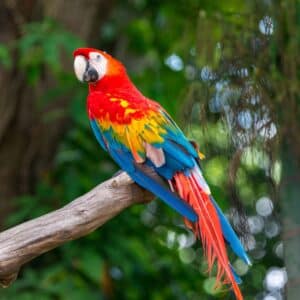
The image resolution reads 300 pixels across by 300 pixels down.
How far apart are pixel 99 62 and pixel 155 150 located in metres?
0.31

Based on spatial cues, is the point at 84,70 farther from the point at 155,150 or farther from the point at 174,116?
the point at 174,116

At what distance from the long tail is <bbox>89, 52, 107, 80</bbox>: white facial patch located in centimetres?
37

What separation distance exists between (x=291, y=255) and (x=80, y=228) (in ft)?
1.74

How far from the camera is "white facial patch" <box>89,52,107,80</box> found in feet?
6.84

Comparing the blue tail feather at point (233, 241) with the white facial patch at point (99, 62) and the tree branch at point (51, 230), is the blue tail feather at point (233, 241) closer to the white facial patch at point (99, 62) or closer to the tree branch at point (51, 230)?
the tree branch at point (51, 230)

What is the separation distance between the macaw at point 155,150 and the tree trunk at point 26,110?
947mm

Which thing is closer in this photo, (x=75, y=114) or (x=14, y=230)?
(x=14, y=230)

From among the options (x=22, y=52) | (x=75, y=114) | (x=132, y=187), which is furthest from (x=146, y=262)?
(x=132, y=187)

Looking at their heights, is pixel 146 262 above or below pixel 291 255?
below

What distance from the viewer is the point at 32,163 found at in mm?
3121

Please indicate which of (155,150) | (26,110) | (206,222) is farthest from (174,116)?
(206,222)

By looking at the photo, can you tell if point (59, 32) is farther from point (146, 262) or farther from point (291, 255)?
point (291, 255)

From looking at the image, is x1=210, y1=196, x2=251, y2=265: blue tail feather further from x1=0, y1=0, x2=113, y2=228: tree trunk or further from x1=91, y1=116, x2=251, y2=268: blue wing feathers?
x1=0, y1=0, x2=113, y2=228: tree trunk

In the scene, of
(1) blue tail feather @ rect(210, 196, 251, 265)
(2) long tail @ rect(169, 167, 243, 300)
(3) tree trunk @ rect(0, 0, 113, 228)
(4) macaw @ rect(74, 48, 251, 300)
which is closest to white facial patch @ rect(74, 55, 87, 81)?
(4) macaw @ rect(74, 48, 251, 300)
